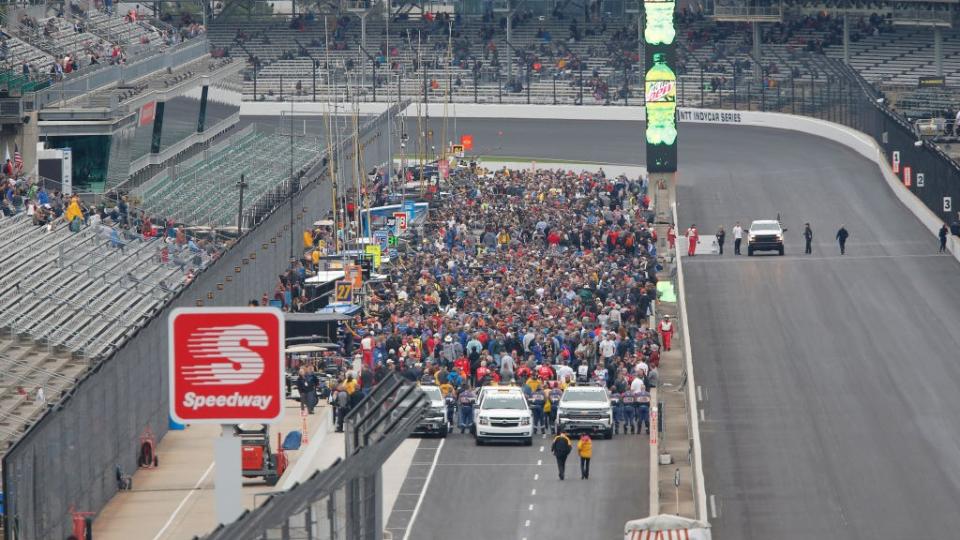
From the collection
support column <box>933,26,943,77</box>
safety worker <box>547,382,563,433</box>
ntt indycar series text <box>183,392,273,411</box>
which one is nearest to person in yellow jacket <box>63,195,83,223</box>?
safety worker <box>547,382,563,433</box>

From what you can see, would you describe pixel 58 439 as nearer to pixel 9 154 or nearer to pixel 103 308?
pixel 103 308

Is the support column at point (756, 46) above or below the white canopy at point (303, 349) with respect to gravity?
above

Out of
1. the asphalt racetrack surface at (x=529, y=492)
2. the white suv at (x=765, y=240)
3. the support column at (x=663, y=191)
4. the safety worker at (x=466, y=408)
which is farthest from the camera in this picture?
the support column at (x=663, y=191)

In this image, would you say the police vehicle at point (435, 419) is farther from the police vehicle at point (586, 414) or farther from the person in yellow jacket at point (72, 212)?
the person in yellow jacket at point (72, 212)

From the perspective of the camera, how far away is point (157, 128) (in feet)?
235

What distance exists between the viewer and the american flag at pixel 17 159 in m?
60.4

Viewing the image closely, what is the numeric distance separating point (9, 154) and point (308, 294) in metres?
13.9

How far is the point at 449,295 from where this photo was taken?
2044 inches

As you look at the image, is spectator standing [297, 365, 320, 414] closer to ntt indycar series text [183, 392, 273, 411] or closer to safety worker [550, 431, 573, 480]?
safety worker [550, 431, 573, 480]

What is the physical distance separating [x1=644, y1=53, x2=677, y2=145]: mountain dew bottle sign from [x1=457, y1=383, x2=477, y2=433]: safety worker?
28.0 m

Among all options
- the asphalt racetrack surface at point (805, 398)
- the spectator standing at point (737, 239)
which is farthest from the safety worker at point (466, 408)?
the spectator standing at point (737, 239)

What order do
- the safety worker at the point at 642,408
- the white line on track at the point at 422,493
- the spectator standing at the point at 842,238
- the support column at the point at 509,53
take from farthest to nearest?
1. the support column at the point at 509,53
2. the spectator standing at the point at 842,238
3. the safety worker at the point at 642,408
4. the white line on track at the point at 422,493

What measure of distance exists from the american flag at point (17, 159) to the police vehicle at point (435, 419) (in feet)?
73.5

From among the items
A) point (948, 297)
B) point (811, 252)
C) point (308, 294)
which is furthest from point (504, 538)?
point (811, 252)
